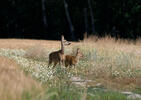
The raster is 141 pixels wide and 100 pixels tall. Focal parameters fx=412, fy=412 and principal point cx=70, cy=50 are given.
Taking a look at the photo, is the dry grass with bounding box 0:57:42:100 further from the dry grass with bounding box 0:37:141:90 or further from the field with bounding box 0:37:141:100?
the dry grass with bounding box 0:37:141:90

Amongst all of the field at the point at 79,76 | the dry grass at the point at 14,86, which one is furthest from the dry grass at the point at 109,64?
the dry grass at the point at 14,86

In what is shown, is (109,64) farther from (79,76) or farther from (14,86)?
(14,86)

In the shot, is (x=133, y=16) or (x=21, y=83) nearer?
(x=21, y=83)

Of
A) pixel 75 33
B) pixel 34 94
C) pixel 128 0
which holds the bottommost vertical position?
pixel 34 94

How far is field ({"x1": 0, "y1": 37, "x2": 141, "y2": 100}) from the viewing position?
6.80 m

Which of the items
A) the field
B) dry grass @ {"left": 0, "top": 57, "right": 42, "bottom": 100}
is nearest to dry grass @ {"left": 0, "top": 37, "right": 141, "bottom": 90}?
the field

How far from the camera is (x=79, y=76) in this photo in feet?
48.3

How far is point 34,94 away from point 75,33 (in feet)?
125

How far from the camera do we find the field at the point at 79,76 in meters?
6.80

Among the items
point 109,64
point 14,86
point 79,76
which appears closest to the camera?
point 14,86

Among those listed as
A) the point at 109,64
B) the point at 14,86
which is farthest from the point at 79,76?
the point at 14,86

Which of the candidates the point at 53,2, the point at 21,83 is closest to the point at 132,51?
the point at 21,83

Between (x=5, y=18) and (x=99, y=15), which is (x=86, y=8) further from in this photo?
(x=5, y=18)

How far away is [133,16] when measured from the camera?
37.8 metres
